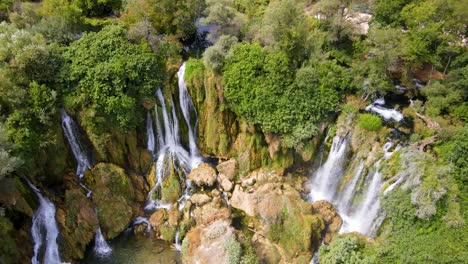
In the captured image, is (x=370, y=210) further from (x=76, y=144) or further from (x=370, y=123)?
(x=76, y=144)

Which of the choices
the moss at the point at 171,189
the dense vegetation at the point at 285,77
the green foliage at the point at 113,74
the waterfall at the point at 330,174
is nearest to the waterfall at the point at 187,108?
the dense vegetation at the point at 285,77

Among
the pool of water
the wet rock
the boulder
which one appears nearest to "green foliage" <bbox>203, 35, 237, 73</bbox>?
the boulder

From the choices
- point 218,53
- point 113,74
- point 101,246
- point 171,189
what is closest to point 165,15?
point 218,53

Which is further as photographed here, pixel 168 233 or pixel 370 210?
pixel 168 233

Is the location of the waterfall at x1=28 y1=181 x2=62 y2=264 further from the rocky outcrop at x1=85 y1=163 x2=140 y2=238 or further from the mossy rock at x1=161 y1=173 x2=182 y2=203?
the mossy rock at x1=161 y1=173 x2=182 y2=203

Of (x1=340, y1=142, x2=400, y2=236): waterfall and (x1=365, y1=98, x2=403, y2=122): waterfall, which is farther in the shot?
(x1=365, y1=98, x2=403, y2=122): waterfall

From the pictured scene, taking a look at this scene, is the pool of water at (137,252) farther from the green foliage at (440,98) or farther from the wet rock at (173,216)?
the green foliage at (440,98)
